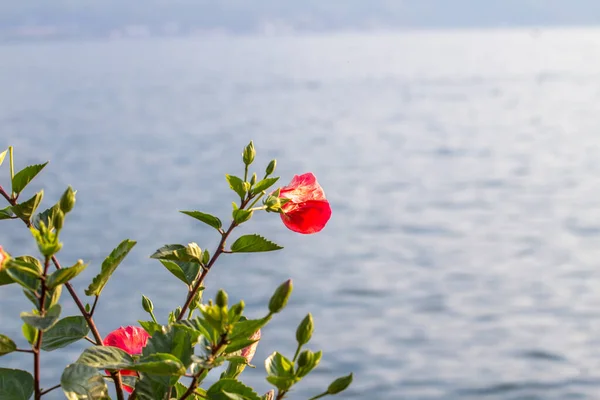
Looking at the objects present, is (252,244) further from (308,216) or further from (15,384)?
(15,384)

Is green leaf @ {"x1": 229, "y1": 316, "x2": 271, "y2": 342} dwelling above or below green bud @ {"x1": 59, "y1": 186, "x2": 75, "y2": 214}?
below

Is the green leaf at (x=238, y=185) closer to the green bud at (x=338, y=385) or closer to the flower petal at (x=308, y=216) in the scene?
the flower petal at (x=308, y=216)

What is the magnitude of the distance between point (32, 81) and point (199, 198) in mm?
21613

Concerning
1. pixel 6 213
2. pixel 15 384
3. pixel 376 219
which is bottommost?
pixel 15 384

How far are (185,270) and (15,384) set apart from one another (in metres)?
0.16

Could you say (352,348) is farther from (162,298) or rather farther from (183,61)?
(183,61)

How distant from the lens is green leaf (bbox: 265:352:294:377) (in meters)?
0.56

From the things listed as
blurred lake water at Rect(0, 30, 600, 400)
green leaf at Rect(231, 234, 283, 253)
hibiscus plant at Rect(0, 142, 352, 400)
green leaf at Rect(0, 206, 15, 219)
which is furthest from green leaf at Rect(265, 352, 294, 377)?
blurred lake water at Rect(0, 30, 600, 400)

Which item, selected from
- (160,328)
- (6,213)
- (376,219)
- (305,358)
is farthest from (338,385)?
(376,219)

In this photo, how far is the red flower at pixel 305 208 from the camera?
0.69 meters

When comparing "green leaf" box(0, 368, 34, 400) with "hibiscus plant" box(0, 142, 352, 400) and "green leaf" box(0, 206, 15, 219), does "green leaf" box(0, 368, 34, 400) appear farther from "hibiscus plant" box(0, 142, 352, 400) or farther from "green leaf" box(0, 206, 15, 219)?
"green leaf" box(0, 206, 15, 219)

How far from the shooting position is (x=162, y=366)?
55 centimetres

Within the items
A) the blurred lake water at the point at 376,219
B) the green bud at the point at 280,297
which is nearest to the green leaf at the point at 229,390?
the green bud at the point at 280,297

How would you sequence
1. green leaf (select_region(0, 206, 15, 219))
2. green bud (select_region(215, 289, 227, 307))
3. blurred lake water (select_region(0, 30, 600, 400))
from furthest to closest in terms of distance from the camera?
blurred lake water (select_region(0, 30, 600, 400)), green leaf (select_region(0, 206, 15, 219)), green bud (select_region(215, 289, 227, 307))
